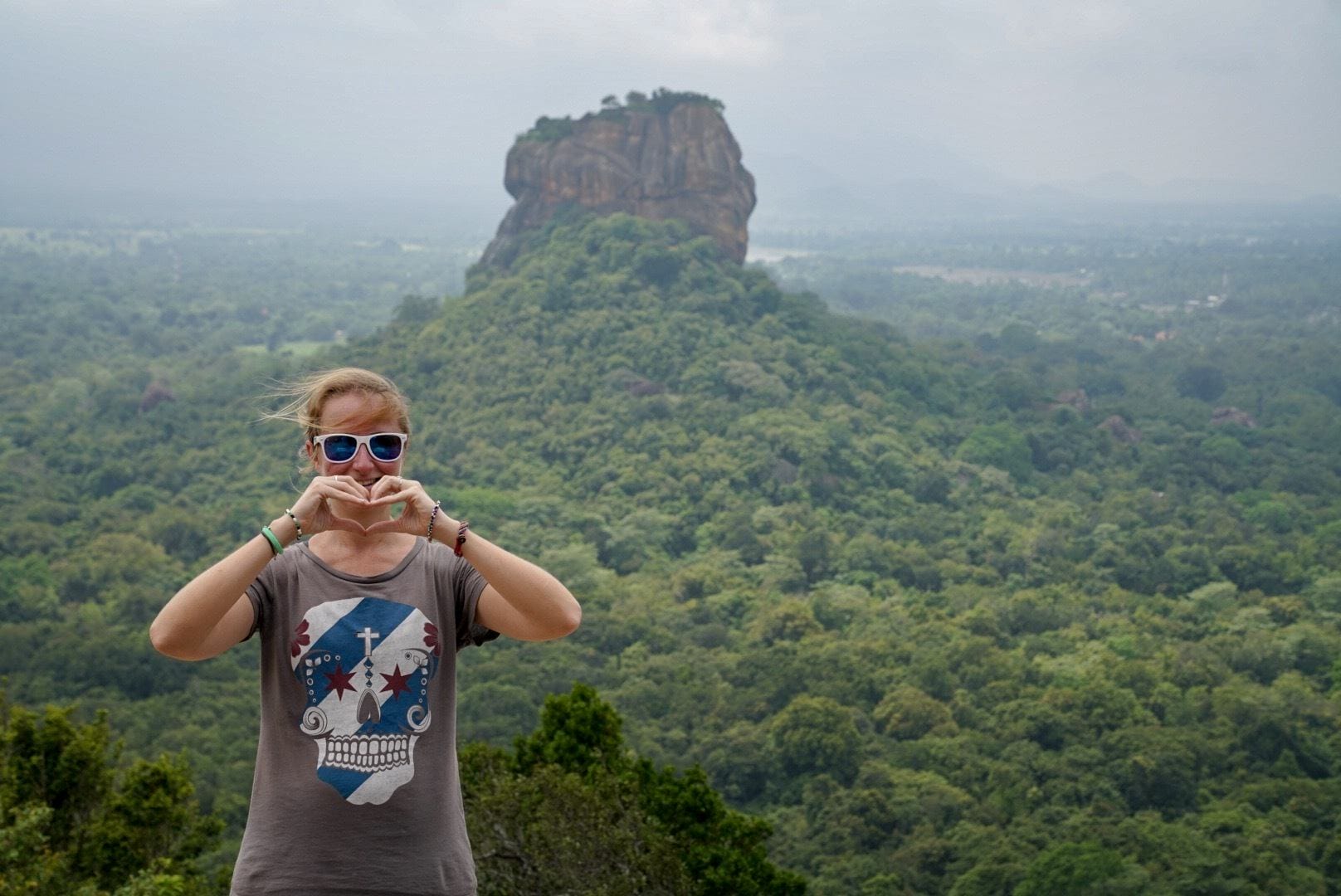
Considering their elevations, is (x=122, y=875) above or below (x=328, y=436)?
below

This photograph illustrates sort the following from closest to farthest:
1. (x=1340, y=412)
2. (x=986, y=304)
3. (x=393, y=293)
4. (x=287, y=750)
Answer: (x=287, y=750), (x=1340, y=412), (x=986, y=304), (x=393, y=293)

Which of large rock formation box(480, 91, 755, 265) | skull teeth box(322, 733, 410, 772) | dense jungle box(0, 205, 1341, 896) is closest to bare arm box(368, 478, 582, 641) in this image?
skull teeth box(322, 733, 410, 772)

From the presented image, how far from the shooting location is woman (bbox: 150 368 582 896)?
2.61 meters

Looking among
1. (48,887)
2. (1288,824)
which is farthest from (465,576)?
(1288,824)

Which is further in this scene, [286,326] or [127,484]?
[286,326]

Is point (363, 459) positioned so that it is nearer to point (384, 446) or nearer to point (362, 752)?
point (384, 446)

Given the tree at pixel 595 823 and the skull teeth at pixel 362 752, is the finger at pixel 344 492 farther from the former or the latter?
the tree at pixel 595 823

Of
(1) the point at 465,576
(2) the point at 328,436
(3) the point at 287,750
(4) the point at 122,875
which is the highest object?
(2) the point at 328,436

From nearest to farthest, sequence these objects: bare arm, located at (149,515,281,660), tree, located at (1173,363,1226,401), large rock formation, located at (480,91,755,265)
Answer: bare arm, located at (149,515,281,660) → large rock formation, located at (480,91,755,265) → tree, located at (1173,363,1226,401)

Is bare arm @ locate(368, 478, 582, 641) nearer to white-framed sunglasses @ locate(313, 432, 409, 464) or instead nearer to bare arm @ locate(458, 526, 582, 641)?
bare arm @ locate(458, 526, 582, 641)

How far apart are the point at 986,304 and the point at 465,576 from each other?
81853 millimetres

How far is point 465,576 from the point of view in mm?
2840

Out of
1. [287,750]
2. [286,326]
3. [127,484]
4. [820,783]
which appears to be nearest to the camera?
[287,750]

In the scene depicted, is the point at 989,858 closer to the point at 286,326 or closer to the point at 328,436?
the point at 328,436
